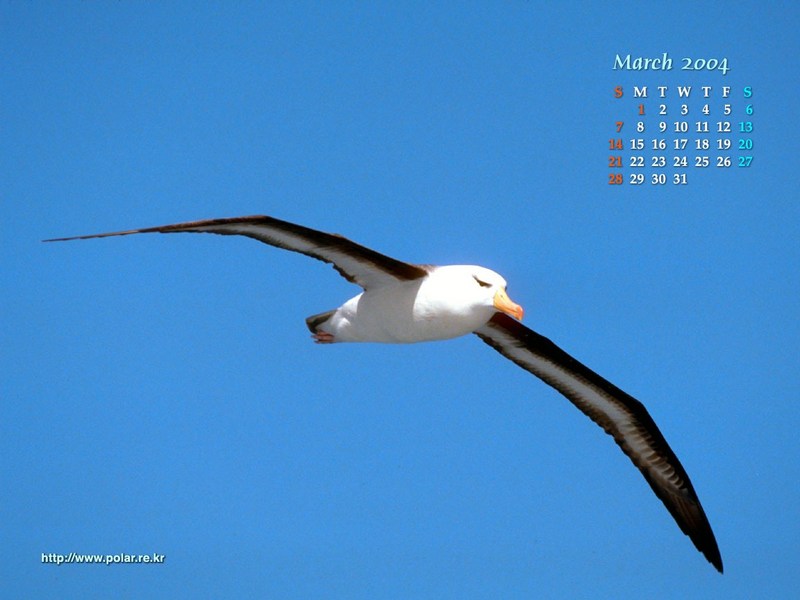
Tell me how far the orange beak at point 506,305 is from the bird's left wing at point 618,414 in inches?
85.8

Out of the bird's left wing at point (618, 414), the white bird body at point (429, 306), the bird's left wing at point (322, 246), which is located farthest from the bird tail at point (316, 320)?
the bird's left wing at point (618, 414)

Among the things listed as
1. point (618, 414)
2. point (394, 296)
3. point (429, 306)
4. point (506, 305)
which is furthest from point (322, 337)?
point (618, 414)

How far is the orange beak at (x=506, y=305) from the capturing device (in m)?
8.76

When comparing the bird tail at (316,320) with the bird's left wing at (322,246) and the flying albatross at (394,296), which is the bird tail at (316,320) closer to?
the flying albatross at (394,296)

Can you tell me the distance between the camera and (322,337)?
33.2 ft

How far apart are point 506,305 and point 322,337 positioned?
2088mm

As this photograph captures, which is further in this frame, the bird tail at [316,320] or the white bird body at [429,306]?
the bird tail at [316,320]

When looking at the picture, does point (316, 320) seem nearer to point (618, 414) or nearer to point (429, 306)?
point (429, 306)

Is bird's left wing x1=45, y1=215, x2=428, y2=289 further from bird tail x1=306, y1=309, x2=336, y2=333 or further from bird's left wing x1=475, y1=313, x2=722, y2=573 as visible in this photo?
bird's left wing x1=475, y1=313, x2=722, y2=573

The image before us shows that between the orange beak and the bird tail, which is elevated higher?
the bird tail

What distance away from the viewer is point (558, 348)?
1116cm

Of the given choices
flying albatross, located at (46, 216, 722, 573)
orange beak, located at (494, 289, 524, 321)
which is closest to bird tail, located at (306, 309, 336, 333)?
flying albatross, located at (46, 216, 722, 573)

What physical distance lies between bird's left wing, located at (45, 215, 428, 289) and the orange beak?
694mm

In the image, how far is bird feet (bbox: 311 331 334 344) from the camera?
1008 centimetres
